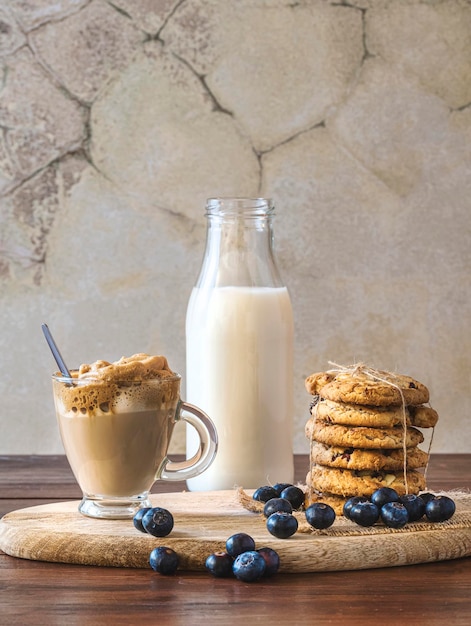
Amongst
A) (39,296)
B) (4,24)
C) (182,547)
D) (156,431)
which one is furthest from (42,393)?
(182,547)

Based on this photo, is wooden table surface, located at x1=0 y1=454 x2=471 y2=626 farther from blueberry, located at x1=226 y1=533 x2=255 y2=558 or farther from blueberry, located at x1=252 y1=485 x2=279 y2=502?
blueberry, located at x1=252 y1=485 x2=279 y2=502

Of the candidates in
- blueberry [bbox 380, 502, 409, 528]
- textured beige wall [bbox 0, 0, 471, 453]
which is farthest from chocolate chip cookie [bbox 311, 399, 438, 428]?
textured beige wall [bbox 0, 0, 471, 453]

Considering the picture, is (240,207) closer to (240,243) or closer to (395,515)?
(240,243)

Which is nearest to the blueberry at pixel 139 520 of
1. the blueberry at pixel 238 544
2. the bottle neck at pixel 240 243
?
the blueberry at pixel 238 544

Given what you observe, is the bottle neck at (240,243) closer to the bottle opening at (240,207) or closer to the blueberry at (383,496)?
the bottle opening at (240,207)

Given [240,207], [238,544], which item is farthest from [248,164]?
[238,544]

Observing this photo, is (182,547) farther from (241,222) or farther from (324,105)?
(324,105)
